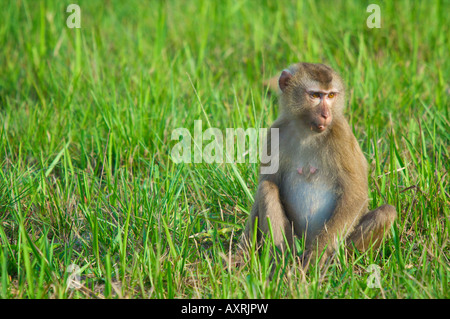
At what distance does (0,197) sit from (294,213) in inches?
74.7

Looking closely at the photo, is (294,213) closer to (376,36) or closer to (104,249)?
(104,249)

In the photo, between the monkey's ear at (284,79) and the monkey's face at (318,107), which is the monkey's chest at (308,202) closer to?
the monkey's face at (318,107)

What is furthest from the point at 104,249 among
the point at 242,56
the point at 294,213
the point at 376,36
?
the point at 376,36

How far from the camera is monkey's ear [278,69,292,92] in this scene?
13.6ft

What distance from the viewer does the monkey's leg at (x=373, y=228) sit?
3785 millimetres

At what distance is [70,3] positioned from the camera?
7664 mm

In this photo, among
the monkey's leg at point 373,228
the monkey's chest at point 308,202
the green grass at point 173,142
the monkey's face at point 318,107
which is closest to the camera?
the green grass at point 173,142

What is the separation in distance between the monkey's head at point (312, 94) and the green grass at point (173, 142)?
0.53m

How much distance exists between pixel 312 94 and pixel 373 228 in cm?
86

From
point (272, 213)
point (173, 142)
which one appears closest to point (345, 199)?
point (272, 213)

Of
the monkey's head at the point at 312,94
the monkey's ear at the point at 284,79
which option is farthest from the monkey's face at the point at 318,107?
the monkey's ear at the point at 284,79

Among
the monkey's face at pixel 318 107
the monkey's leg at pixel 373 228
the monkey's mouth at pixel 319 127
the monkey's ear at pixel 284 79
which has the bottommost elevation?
the monkey's leg at pixel 373 228

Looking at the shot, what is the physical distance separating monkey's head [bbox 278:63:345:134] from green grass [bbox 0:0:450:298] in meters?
0.53

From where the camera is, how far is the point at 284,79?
416 cm
